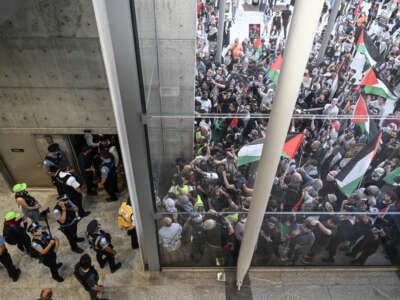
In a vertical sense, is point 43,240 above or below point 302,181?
below

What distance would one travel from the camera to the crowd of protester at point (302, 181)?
4.53 meters

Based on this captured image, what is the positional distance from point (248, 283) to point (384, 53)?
4441 mm

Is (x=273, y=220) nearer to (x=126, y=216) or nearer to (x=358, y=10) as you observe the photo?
(x=126, y=216)

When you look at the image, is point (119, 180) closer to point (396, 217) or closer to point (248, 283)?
point (248, 283)

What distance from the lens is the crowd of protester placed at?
4.53m

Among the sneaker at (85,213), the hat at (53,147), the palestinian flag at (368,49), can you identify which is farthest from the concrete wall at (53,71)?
the palestinian flag at (368,49)

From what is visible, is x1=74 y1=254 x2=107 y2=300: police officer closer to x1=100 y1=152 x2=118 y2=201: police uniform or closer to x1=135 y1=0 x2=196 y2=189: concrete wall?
x1=135 y1=0 x2=196 y2=189: concrete wall

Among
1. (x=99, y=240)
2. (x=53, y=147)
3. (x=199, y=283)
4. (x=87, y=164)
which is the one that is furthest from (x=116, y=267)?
(x=53, y=147)

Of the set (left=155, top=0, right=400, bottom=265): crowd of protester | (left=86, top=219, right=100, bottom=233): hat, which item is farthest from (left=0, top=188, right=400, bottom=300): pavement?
(left=86, top=219, right=100, bottom=233): hat

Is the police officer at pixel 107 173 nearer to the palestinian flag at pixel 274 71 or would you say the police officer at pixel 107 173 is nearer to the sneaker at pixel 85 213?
the sneaker at pixel 85 213

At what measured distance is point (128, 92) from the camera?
338 cm

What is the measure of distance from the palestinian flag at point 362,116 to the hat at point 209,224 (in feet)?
7.84

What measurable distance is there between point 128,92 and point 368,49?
172 inches

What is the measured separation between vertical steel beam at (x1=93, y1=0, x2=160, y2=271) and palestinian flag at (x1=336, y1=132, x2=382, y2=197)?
8.71ft
